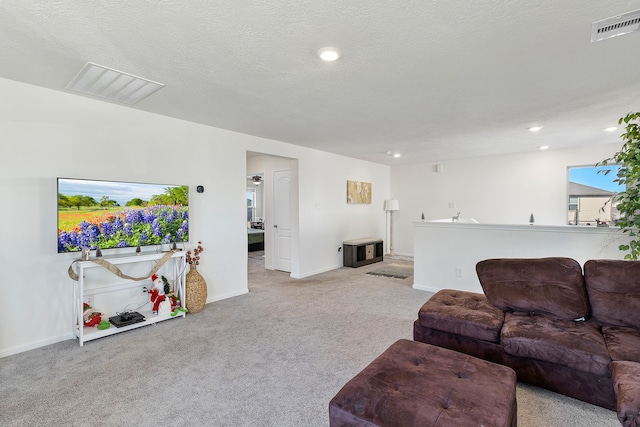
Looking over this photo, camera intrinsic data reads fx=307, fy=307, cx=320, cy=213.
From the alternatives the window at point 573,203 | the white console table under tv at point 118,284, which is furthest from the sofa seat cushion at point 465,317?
the window at point 573,203

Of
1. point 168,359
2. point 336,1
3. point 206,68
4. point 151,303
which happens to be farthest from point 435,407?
point 151,303

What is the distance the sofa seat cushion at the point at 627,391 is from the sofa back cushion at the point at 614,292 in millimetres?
674

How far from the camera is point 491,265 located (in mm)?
2832

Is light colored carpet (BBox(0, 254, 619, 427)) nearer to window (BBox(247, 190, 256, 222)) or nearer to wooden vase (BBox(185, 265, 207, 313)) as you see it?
wooden vase (BBox(185, 265, 207, 313))

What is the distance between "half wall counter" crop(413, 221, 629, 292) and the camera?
3508mm

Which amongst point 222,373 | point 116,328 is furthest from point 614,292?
point 116,328

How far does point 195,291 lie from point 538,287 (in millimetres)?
3586

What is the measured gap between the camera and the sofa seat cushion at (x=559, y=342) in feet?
6.27

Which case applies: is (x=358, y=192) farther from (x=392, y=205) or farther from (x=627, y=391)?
(x=627, y=391)

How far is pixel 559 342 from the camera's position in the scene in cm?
203

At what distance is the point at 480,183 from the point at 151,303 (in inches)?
260

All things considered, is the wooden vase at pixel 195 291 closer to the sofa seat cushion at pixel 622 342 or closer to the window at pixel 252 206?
the sofa seat cushion at pixel 622 342

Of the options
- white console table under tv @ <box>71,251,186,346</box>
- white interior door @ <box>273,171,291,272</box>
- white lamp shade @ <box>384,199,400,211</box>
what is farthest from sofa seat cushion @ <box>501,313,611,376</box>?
white lamp shade @ <box>384,199,400,211</box>

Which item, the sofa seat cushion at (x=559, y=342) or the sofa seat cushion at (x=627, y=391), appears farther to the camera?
the sofa seat cushion at (x=559, y=342)
